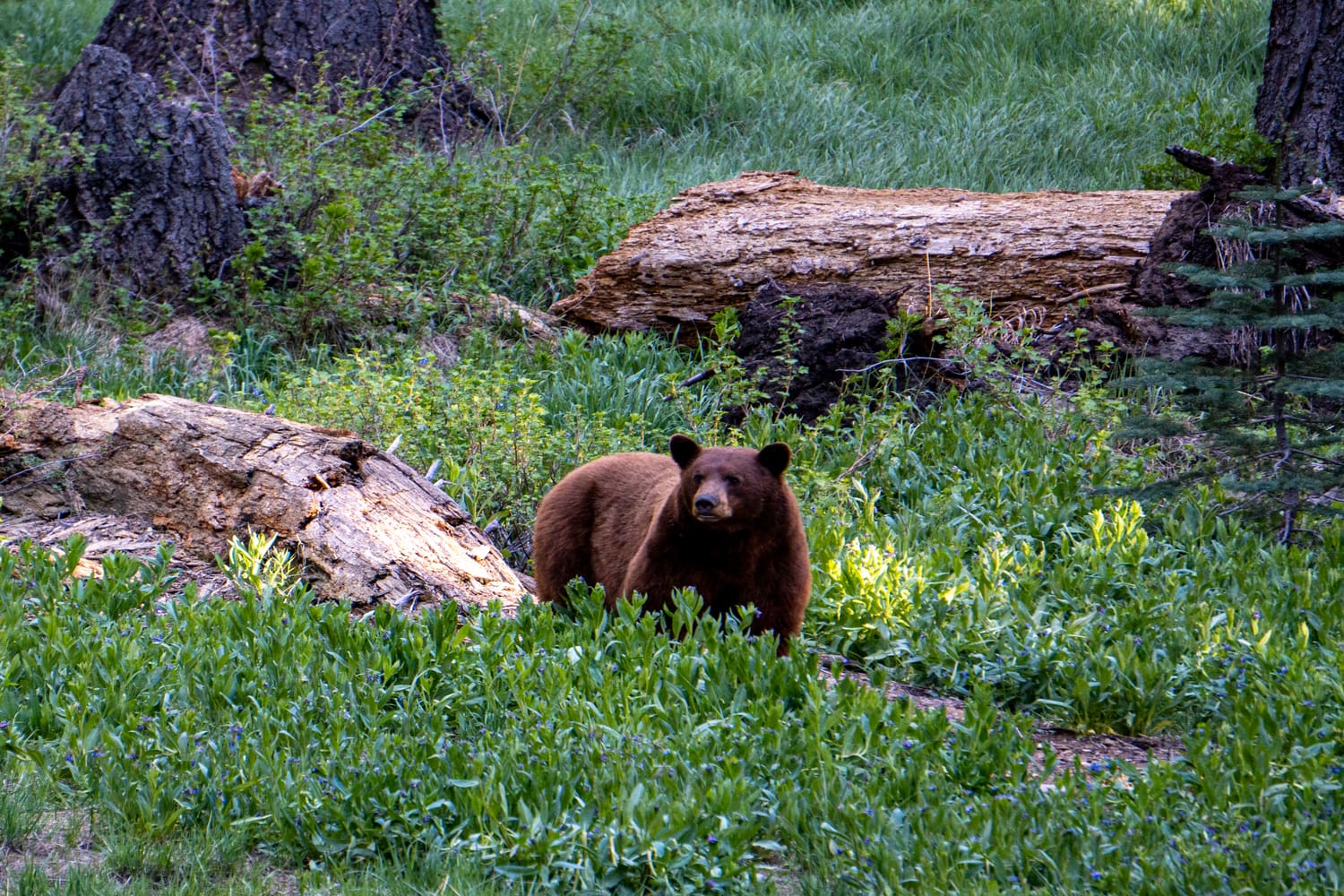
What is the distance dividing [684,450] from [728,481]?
299mm

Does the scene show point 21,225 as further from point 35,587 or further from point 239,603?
point 239,603

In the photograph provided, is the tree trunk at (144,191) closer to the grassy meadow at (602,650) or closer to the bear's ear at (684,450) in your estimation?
the grassy meadow at (602,650)

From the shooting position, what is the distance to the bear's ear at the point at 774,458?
5.30 m

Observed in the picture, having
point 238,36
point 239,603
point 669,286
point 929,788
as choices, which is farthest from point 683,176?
point 929,788

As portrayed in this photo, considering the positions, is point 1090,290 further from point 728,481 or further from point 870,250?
point 728,481

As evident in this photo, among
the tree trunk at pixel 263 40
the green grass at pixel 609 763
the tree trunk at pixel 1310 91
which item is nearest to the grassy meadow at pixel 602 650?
the green grass at pixel 609 763

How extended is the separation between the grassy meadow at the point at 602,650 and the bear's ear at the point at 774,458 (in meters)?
0.78

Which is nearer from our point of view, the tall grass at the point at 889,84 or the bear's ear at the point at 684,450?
the bear's ear at the point at 684,450

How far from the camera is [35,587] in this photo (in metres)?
5.45

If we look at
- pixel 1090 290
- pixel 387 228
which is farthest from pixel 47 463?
pixel 1090 290

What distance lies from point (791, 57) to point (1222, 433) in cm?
1098

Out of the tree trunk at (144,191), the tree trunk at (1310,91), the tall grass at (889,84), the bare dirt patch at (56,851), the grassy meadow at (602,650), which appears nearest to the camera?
the bare dirt patch at (56,851)

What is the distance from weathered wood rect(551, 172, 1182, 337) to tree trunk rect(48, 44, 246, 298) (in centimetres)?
280

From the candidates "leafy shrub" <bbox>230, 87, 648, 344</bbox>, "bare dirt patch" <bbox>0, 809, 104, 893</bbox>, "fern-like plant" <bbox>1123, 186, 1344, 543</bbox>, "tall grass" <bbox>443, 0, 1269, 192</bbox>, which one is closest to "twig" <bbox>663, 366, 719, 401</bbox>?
"leafy shrub" <bbox>230, 87, 648, 344</bbox>
